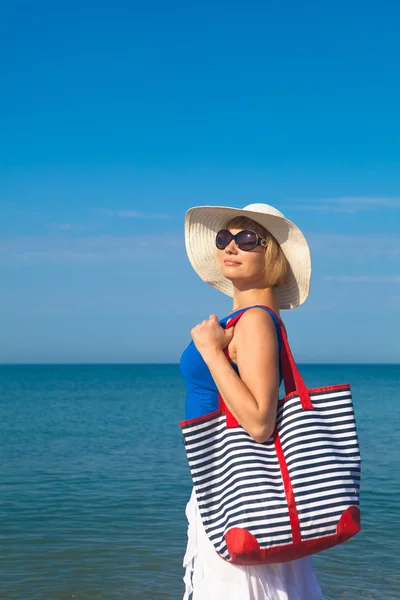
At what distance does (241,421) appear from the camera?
2.75m

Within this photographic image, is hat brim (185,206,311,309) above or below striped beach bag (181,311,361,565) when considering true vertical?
above

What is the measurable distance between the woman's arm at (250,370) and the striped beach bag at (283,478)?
78 millimetres

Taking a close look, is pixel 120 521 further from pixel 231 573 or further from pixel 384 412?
pixel 384 412

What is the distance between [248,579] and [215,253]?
1728 mm

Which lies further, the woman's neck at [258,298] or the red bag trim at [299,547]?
the woman's neck at [258,298]

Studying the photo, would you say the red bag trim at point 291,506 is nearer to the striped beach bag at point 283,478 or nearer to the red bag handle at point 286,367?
the striped beach bag at point 283,478

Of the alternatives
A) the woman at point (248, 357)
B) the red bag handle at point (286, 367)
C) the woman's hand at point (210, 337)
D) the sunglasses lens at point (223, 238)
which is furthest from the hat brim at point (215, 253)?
the woman's hand at point (210, 337)

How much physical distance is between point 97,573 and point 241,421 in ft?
19.6

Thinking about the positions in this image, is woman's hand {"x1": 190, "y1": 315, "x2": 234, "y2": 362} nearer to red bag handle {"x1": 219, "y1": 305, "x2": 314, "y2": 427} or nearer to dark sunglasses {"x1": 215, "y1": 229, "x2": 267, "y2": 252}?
red bag handle {"x1": 219, "y1": 305, "x2": 314, "y2": 427}

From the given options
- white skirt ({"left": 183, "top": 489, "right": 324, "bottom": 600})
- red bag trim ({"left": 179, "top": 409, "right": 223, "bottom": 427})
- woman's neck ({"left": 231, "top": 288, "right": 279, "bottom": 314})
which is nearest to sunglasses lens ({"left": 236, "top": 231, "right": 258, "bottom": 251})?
woman's neck ({"left": 231, "top": 288, "right": 279, "bottom": 314})

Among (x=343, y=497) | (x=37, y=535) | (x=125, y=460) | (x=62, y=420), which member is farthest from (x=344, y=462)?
(x=62, y=420)

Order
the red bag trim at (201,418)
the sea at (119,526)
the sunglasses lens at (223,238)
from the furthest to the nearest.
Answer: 1. the sea at (119,526)
2. the sunglasses lens at (223,238)
3. the red bag trim at (201,418)

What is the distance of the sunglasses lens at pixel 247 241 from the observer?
3.28 metres

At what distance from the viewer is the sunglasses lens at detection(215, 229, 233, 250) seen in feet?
11.1
